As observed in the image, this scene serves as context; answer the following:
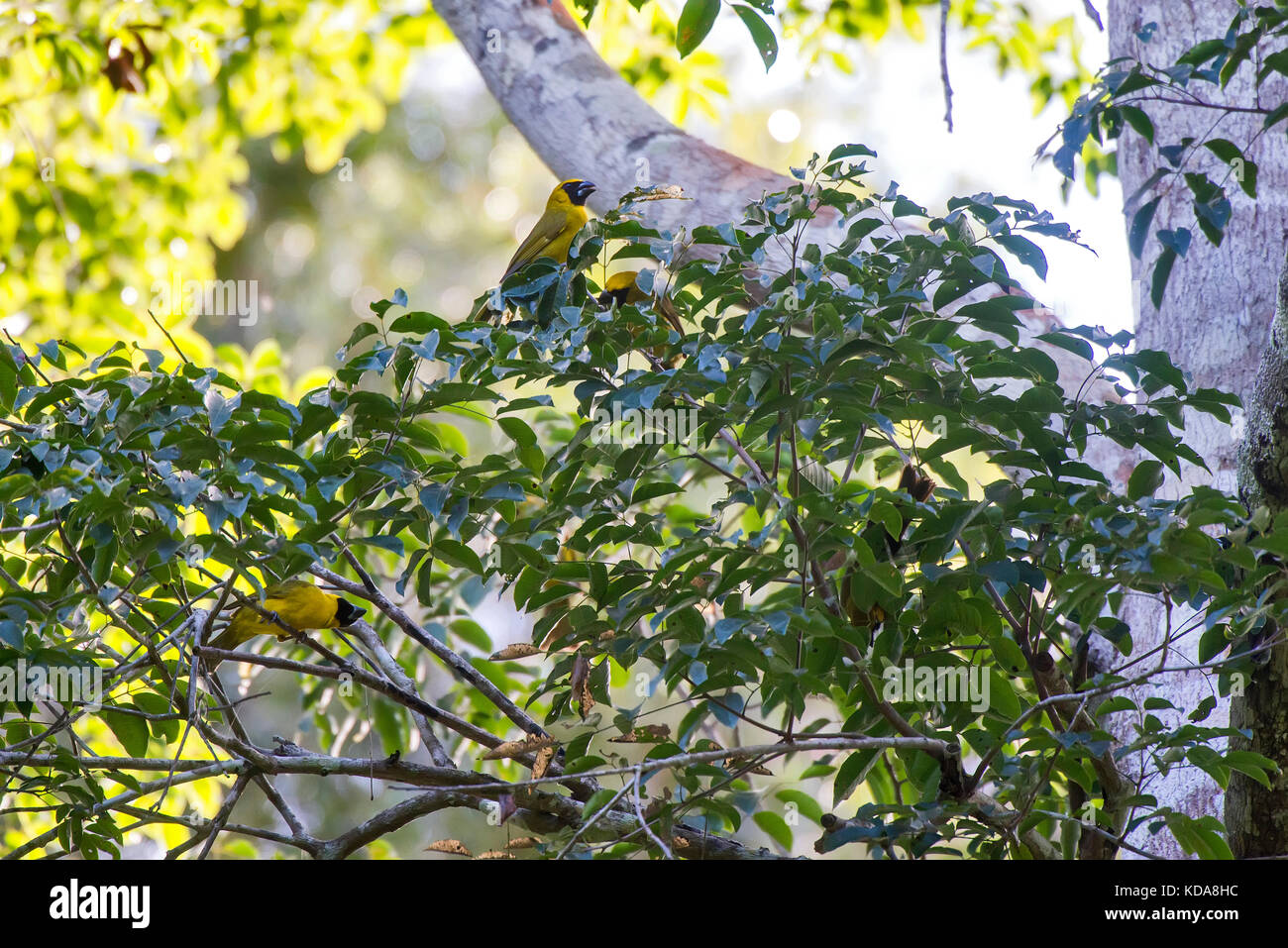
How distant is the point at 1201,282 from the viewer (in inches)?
110

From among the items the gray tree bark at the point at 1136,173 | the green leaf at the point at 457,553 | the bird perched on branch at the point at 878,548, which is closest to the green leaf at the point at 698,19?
the gray tree bark at the point at 1136,173

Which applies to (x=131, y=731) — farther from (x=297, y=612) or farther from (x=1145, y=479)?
(x=1145, y=479)

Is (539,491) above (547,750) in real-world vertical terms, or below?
above

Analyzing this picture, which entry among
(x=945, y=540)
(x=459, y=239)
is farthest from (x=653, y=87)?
(x=459, y=239)

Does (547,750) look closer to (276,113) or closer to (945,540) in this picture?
(945,540)

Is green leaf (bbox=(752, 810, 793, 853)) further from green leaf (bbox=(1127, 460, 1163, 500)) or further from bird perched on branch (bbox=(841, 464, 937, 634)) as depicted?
green leaf (bbox=(1127, 460, 1163, 500))

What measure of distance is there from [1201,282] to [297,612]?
2.44 meters

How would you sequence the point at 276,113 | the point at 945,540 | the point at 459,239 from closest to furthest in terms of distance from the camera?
the point at 945,540 < the point at 276,113 < the point at 459,239

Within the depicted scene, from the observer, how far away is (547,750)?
1.98 m

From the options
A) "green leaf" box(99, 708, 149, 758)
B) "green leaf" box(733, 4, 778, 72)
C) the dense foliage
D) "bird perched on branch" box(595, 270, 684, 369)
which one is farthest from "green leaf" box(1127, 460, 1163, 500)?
"green leaf" box(99, 708, 149, 758)

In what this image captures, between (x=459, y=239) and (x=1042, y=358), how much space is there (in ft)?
44.3

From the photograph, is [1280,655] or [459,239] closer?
[1280,655]

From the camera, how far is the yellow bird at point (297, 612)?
238 cm
